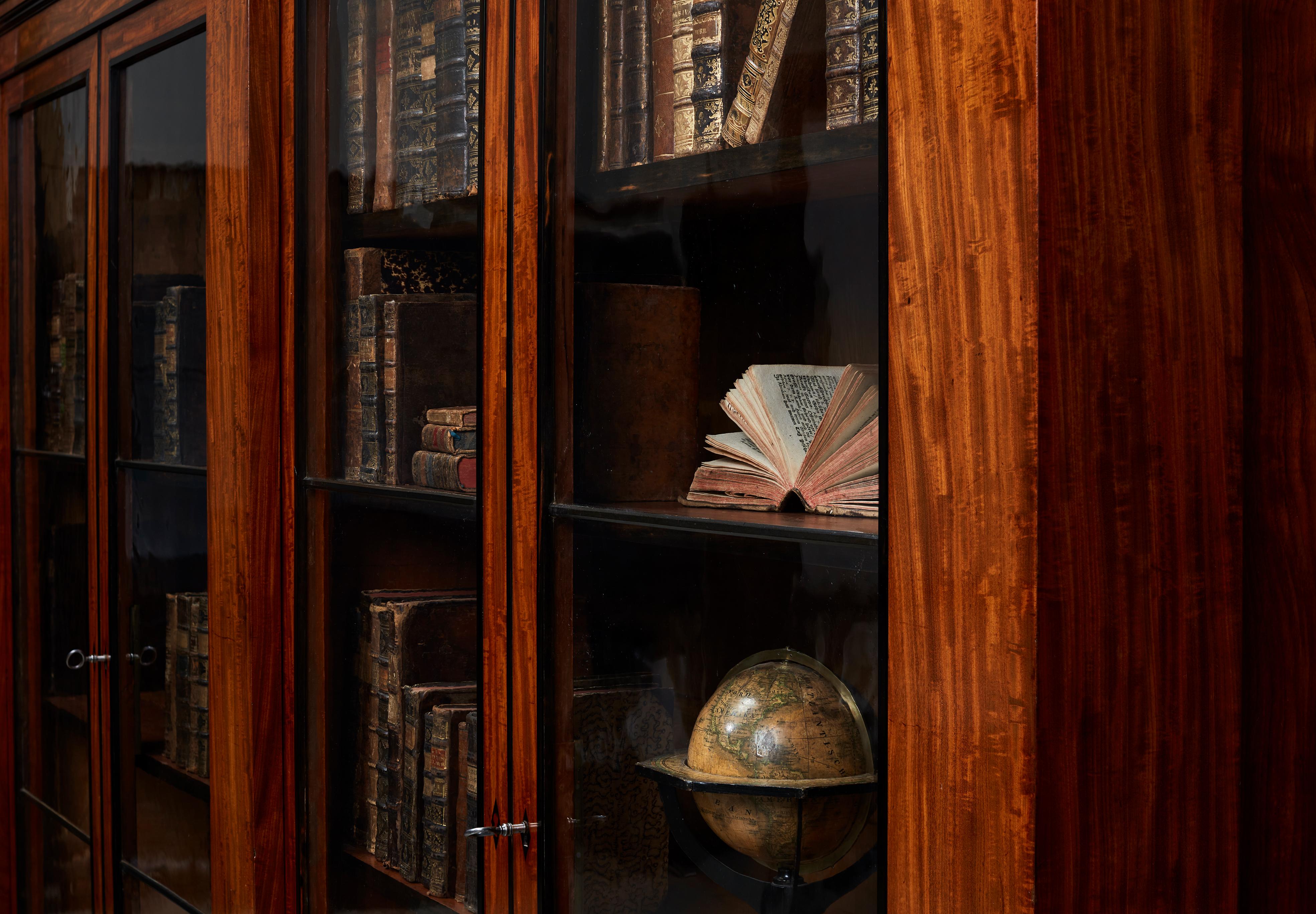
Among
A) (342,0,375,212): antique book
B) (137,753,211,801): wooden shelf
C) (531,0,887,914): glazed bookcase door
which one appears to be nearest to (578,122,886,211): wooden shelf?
(531,0,887,914): glazed bookcase door

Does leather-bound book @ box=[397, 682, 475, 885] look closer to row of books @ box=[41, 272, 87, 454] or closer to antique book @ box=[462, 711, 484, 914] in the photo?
antique book @ box=[462, 711, 484, 914]

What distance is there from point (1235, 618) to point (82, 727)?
209 centimetres

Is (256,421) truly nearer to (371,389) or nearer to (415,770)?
(371,389)

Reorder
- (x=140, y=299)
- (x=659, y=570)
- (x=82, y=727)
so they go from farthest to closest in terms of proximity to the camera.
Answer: (x=82, y=727)
(x=140, y=299)
(x=659, y=570)

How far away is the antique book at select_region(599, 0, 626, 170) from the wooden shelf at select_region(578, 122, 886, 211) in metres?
0.02

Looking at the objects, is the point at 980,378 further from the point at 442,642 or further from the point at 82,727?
the point at 82,727

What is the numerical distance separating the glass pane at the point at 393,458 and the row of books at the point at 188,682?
294mm

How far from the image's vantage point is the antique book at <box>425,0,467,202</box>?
1.45 m

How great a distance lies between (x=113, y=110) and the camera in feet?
7.09

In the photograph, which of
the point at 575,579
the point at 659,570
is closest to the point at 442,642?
the point at 575,579

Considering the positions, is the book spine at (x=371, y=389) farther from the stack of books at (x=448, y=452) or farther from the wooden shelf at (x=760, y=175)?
the wooden shelf at (x=760, y=175)

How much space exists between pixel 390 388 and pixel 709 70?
65cm

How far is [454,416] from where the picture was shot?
148 centimetres

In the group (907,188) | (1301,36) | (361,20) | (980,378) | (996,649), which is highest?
(361,20)
